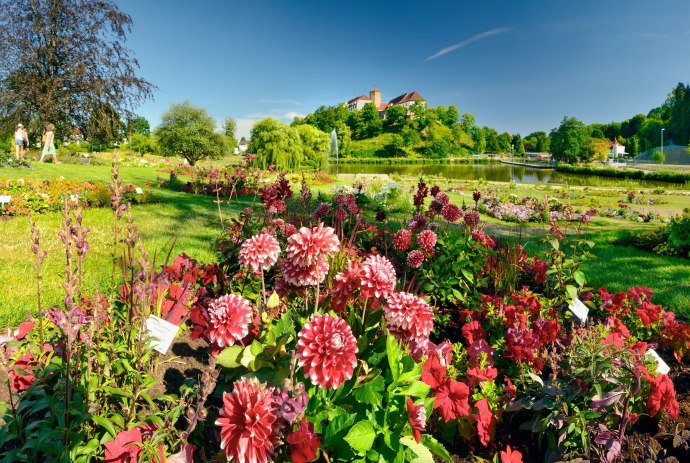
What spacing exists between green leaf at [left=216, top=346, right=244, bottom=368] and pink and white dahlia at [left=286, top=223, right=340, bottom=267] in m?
0.52

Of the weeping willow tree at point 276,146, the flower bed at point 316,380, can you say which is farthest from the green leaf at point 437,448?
the weeping willow tree at point 276,146

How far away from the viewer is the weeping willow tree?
23781mm

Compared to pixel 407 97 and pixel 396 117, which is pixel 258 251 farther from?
pixel 407 97

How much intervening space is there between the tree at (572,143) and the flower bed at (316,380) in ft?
232

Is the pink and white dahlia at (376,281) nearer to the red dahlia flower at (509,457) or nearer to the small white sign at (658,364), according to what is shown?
the red dahlia flower at (509,457)

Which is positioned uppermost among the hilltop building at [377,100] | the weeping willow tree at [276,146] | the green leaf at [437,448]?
the hilltop building at [377,100]

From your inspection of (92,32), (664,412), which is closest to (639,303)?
(664,412)

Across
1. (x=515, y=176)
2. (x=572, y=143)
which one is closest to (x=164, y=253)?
(x=515, y=176)

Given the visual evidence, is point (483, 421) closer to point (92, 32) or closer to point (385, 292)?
point (385, 292)

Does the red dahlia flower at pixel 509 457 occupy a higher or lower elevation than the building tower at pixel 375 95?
lower

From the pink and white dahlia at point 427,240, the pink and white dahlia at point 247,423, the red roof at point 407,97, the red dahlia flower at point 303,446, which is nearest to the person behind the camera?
the pink and white dahlia at point 247,423

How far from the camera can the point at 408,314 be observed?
1.62 metres

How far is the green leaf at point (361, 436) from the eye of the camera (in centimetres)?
138

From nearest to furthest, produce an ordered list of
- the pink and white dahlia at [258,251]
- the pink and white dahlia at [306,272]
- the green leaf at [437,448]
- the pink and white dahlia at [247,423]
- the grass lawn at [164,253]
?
the pink and white dahlia at [247,423]
the green leaf at [437,448]
the pink and white dahlia at [306,272]
the pink and white dahlia at [258,251]
the grass lawn at [164,253]
